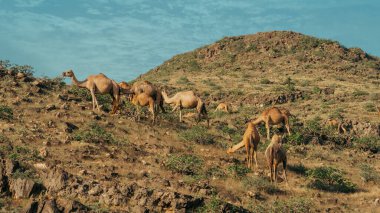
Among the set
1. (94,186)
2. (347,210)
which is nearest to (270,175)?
(347,210)

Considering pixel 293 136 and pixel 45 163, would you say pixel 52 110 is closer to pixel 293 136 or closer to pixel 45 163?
pixel 45 163

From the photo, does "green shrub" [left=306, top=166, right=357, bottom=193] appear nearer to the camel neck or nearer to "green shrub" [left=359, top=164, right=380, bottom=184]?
"green shrub" [left=359, top=164, right=380, bottom=184]

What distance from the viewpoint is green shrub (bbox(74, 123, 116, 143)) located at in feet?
68.5

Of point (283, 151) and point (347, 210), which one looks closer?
point (347, 210)

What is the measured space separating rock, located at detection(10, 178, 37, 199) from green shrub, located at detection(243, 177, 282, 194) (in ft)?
23.9

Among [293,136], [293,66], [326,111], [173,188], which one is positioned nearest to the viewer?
[173,188]

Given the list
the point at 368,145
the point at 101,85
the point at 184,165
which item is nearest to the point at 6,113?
the point at 101,85

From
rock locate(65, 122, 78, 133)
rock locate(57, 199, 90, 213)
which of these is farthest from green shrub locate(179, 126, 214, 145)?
rock locate(57, 199, 90, 213)

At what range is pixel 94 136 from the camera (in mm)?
21234

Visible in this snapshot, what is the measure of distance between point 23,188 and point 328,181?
38.4 ft

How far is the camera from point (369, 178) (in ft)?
71.2

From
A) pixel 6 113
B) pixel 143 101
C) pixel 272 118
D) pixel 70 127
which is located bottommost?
pixel 70 127

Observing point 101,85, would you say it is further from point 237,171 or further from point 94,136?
point 237,171

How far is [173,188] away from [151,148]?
4.87 metres
